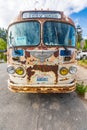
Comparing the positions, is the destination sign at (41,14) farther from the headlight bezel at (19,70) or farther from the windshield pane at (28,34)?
the headlight bezel at (19,70)

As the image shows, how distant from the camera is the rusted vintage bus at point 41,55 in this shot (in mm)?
5918

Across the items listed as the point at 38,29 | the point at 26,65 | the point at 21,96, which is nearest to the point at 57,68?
the point at 26,65

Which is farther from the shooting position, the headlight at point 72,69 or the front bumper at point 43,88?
the headlight at point 72,69

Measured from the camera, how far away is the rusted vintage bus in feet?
19.4

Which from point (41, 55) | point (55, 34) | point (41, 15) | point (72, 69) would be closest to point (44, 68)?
point (41, 55)

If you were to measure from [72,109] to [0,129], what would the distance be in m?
2.36

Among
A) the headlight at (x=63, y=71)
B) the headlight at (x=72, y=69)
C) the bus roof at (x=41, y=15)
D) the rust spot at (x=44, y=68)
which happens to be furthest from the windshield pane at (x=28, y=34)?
the headlight at (x=72, y=69)

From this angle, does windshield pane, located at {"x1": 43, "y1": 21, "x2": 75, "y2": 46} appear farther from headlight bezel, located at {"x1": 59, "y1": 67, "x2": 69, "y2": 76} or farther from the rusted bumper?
the rusted bumper

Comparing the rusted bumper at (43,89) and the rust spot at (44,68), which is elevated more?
the rust spot at (44,68)

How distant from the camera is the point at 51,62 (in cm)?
592

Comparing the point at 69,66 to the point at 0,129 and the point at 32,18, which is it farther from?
the point at 0,129

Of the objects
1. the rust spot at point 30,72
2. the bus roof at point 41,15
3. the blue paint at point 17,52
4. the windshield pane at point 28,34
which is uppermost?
the bus roof at point 41,15

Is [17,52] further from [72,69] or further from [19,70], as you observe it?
[72,69]

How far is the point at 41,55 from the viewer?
5.88 m
